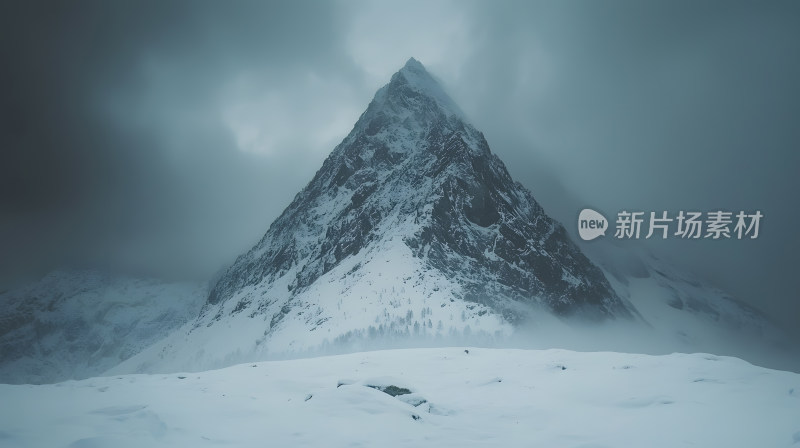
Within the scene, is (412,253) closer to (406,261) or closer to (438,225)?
(406,261)

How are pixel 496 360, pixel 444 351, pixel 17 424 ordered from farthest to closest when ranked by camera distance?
→ 1. pixel 444 351
2. pixel 496 360
3. pixel 17 424

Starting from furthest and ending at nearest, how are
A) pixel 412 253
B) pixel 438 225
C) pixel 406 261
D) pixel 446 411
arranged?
pixel 438 225 < pixel 412 253 < pixel 406 261 < pixel 446 411

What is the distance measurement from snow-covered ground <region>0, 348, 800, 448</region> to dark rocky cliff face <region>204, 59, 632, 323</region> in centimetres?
7519

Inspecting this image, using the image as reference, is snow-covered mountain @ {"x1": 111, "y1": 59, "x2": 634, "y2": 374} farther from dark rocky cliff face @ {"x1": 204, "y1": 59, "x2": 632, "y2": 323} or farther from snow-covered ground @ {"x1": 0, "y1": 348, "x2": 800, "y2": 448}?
snow-covered ground @ {"x1": 0, "y1": 348, "x2": 800, "y2": 448}

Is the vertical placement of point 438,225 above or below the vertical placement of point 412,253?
above

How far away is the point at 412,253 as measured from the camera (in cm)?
10450

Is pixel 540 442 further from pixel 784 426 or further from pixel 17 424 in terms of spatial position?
pixel 17 424

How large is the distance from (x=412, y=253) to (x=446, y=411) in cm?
9032

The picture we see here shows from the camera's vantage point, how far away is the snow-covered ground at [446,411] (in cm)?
1003

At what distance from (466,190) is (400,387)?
11360cm

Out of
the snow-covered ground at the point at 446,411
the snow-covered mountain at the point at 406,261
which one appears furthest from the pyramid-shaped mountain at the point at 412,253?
the snow-covered ground at the point at 446,411

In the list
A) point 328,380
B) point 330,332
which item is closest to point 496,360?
point 328,380

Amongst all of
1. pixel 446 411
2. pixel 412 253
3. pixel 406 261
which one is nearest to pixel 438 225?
pixel 412 253

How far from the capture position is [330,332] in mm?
81188
